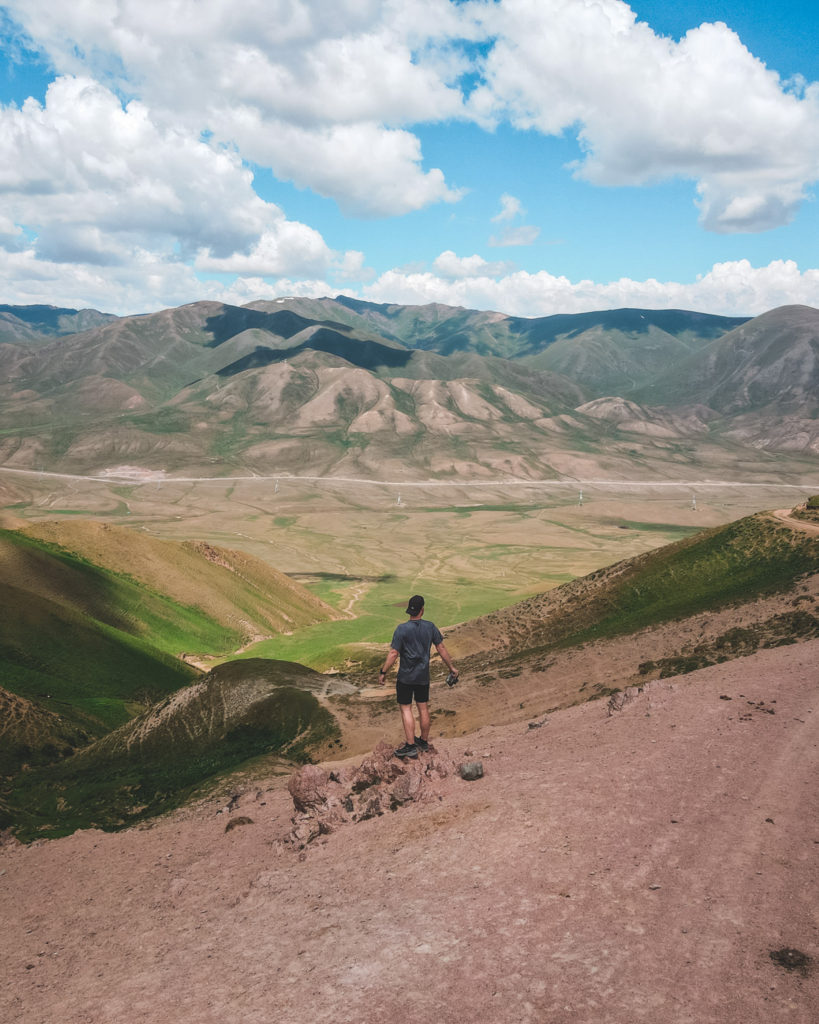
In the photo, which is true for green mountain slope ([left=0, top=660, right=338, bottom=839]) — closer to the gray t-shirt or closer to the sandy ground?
the sandy ground

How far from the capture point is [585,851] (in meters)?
12.6

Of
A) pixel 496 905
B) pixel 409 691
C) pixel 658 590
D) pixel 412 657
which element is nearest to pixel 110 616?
pixel 658 590

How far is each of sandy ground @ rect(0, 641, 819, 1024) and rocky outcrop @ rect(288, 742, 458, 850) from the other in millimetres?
510

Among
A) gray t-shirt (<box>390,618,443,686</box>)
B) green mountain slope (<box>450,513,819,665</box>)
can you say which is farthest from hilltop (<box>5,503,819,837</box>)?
gray t-shirt (<box>390,618,443,686</box>)

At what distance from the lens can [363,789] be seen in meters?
17.8

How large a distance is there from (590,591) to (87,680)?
141 ft

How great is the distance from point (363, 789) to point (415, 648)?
4.20 metres

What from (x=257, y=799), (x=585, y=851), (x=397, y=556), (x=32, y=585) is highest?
(x=585, y=851)

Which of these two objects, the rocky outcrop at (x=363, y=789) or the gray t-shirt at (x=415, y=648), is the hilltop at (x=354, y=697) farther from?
the gray t-shirt at (x=415, y=648)

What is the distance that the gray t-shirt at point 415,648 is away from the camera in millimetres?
17188

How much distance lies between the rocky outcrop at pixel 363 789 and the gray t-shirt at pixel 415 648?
93.3 inches

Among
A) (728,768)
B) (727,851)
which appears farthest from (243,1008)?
(728,768)

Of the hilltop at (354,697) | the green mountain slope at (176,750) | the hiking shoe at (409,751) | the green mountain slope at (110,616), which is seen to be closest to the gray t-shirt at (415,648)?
the hiking shoe at (409,751)

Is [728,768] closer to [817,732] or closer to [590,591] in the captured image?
[817,732]
